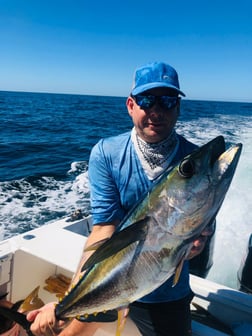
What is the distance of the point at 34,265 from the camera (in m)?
2.62

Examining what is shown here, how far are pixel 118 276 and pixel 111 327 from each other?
1.22 meters

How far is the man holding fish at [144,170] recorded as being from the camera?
173 cm

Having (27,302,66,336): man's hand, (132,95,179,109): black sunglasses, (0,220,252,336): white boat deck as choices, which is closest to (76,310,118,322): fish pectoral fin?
(27,302,66,336): man's hand

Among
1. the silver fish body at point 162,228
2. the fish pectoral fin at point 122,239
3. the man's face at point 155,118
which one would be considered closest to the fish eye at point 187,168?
the silver fish body at point 162,228

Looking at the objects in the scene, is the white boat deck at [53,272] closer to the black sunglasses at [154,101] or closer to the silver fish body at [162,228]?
the silver fish body at [162,228]

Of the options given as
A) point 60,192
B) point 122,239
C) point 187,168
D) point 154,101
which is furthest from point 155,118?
point 60,192

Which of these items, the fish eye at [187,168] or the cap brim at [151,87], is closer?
the fish eye at [187,168]

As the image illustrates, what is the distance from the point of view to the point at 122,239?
47.5 inches

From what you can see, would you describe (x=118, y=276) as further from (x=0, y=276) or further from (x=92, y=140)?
(x=92, y=140)

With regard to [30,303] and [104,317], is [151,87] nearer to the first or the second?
[104,317]

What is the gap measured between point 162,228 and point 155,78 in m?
0.87

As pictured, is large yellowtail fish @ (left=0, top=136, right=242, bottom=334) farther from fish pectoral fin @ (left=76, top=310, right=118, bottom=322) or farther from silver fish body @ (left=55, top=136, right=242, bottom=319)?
fish pectoral fin @ (left=76, top=310, right=118, bottom=322)

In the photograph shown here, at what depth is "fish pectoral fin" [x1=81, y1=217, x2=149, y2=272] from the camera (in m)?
1.21

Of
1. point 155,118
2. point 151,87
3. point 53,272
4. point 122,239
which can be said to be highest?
point 151,87
